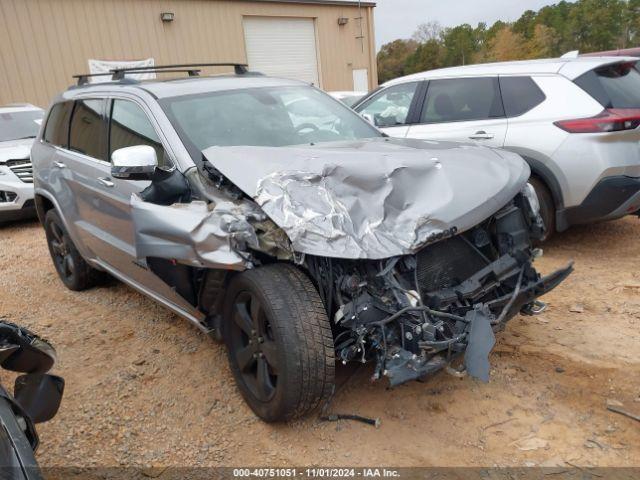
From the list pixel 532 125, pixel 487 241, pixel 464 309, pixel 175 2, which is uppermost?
pixel 175 2

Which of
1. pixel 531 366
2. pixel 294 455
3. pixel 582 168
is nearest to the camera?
pixel 294 455

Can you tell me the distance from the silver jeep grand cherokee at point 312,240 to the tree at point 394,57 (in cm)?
4422

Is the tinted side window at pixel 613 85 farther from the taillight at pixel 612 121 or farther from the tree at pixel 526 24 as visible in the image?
the tree at pixel 526 24

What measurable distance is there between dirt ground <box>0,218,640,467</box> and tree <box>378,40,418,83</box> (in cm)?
4419

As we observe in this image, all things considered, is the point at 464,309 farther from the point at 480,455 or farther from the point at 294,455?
the point at 294,455

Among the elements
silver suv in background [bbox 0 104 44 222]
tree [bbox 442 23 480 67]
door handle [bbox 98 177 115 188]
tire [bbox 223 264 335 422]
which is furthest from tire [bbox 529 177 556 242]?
tree [bbox 442 23 480 67]

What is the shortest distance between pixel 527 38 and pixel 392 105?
41669mm

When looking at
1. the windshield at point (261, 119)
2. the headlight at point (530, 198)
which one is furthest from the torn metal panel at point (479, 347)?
the windshield at point (261, 119)

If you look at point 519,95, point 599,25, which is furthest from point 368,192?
point 599,25

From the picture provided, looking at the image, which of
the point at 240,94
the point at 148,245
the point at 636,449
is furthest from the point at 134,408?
the point at 636,449

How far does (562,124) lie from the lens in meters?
4.78

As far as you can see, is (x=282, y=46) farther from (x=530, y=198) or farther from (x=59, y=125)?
(x=530, y=198)

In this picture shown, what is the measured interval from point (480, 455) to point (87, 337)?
3006 mm

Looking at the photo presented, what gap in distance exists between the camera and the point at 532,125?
16.4ft
